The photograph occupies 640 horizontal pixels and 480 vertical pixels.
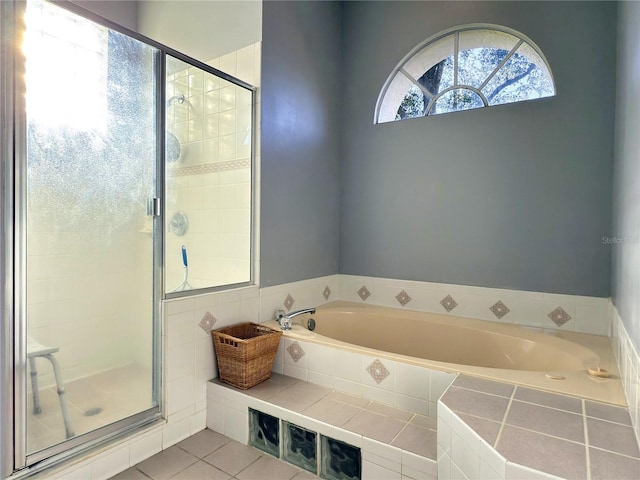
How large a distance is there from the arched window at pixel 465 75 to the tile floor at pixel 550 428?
1852 mm

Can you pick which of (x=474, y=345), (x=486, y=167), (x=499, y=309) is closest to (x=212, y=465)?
(x=474, y=345)

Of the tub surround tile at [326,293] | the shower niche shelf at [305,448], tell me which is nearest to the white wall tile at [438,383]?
the shower niche shelf at [305,448]

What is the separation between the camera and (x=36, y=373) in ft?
4.62

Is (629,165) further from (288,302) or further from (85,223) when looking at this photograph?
(85,223)

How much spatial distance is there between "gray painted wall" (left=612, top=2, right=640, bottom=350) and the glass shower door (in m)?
1.94

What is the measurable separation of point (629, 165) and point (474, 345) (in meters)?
1.26

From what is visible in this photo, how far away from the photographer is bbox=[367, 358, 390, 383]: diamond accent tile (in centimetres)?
176

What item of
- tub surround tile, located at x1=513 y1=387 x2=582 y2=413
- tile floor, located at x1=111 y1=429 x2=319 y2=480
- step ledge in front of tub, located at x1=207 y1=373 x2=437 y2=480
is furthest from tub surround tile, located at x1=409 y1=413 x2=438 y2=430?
tile floor, located at x1=111 y1=429 x2=319 y2=480

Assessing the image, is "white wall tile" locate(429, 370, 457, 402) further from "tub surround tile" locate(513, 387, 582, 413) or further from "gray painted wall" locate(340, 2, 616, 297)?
"gray painted wall" locate(340, 2, 616, 297)

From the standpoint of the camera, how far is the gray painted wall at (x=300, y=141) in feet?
7.86

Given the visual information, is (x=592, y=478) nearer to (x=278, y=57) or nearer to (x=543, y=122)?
(x=543, y=122)

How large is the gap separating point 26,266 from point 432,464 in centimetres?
164

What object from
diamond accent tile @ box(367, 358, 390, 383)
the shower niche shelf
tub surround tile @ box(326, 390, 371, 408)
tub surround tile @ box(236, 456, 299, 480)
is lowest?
tub surround tile @ box(236, 456, 299, 480)

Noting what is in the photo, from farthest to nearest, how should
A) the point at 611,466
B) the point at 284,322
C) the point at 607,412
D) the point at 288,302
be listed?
the point at 288,302 < the point at 284,322 < the point at 607,412 < the point at 611,466
